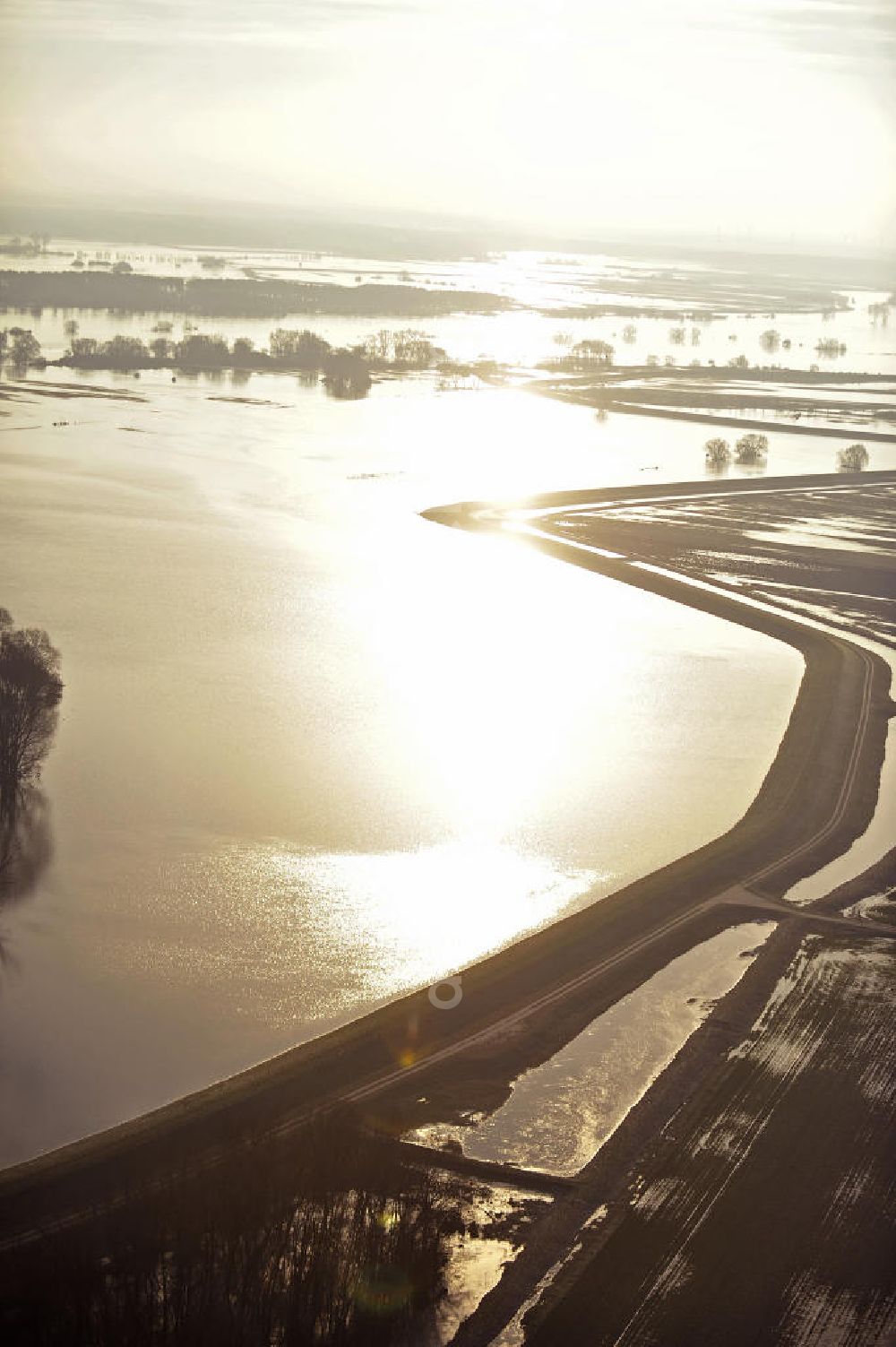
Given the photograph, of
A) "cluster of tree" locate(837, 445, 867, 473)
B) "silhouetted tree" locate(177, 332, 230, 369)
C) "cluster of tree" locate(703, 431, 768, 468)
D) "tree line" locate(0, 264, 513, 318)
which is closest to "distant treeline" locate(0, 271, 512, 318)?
"tree line" locate(0, 264, 513, 318)

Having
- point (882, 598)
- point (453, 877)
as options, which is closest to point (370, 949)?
point (453, 877)

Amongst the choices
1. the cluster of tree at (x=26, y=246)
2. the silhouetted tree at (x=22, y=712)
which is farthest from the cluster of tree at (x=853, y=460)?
the cluster of tree at (x=26, y=246)

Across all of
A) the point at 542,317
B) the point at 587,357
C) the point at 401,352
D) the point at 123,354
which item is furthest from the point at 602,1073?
the point at 542,317

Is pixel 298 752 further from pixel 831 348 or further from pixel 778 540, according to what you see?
pixel 831 348

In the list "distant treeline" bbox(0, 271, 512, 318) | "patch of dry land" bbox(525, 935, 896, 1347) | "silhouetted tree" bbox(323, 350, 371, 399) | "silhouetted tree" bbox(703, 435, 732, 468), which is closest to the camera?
"patch of dry land" bbox(525, 935, 896, 1347)

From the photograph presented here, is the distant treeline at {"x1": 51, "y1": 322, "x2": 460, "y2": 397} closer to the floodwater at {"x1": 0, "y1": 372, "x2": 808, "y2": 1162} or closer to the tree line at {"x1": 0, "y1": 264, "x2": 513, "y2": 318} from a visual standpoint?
the tree line at {"x1": 0, "y1": 264, "x2": 513, "y2": 318}

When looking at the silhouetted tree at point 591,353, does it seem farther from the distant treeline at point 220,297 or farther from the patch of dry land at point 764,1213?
the patch of dry land at point 764,1213

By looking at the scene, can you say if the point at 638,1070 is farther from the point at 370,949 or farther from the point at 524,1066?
the point at 370,949
